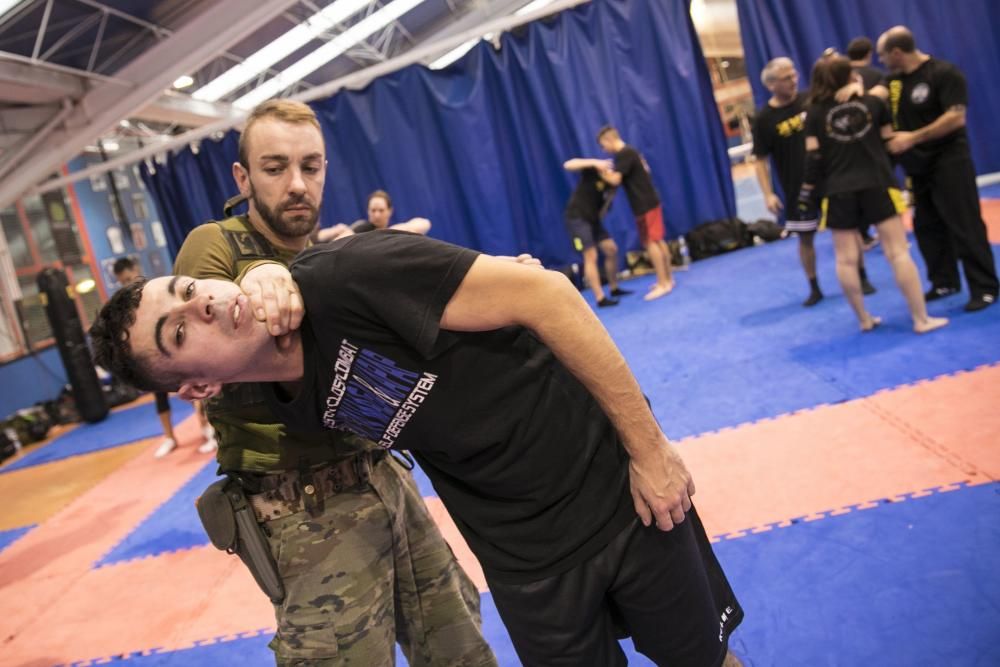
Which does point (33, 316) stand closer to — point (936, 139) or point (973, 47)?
point (936, 139)

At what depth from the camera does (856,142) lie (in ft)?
13.9

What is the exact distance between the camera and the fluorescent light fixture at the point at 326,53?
10.5 m

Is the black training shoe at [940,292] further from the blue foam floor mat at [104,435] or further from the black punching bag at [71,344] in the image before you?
the black punching bag at [71,344]

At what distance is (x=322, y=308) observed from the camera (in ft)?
3.90

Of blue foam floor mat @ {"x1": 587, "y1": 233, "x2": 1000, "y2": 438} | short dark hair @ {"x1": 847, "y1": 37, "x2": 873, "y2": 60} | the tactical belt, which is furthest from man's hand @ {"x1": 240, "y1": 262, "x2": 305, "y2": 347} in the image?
short dark hair @ {"x1": 847, "y1": 37, "x2": 873, "y2": 60}

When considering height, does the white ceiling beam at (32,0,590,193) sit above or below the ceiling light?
below

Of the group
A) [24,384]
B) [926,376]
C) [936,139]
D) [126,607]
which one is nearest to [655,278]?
[936,139]

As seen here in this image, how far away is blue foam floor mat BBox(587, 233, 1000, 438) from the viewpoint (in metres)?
3.94

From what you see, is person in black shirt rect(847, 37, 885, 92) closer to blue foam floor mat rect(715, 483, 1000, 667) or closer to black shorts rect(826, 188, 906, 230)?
black shorts rect(826, 188, 906, 230)

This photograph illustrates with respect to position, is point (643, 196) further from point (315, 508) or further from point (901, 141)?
point (315, 508)

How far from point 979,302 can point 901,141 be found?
1.21 m

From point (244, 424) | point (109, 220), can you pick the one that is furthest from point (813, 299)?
point (109, 220)

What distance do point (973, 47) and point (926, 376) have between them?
610cm

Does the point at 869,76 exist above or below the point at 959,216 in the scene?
above
